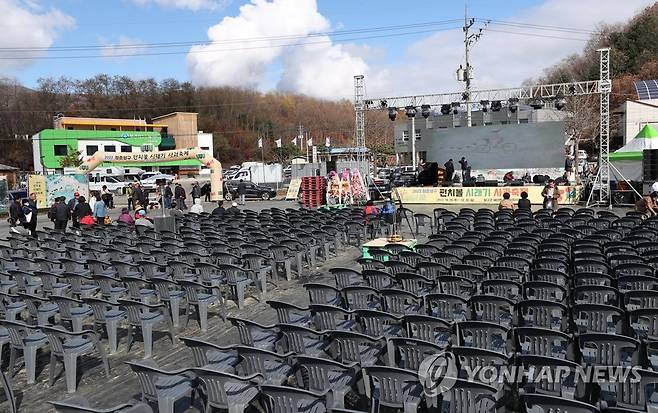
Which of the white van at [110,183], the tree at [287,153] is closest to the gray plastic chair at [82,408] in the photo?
the white van at [110,183]

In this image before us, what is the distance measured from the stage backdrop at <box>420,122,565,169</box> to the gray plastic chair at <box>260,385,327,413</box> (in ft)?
94.5

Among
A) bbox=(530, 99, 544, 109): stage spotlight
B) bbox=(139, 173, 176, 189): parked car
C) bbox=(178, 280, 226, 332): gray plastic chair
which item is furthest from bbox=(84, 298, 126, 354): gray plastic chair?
bbox=(139, 173, 176, 189): parked car

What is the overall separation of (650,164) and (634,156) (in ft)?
8.83

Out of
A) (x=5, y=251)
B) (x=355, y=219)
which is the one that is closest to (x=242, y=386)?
(x=5, y=251)

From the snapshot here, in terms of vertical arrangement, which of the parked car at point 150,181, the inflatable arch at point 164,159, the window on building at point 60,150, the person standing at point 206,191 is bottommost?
the person standing at point 206,191

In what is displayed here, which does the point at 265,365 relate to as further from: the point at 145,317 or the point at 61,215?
the point at 61,215

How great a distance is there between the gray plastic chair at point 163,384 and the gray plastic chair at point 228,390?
0.74 feet

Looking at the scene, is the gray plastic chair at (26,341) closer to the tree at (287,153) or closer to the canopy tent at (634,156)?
the canopy tent at (634,156)

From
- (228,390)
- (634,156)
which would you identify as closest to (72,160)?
(634,156)

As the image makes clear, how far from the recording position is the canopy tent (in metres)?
24.0

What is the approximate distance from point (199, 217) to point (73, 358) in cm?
1111

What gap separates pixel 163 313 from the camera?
24.4ft

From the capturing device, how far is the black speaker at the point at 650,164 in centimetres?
2125

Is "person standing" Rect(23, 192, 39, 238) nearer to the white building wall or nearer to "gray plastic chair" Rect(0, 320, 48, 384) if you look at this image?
"gray plastic chair" Rect(0, 320, 48, 384)
